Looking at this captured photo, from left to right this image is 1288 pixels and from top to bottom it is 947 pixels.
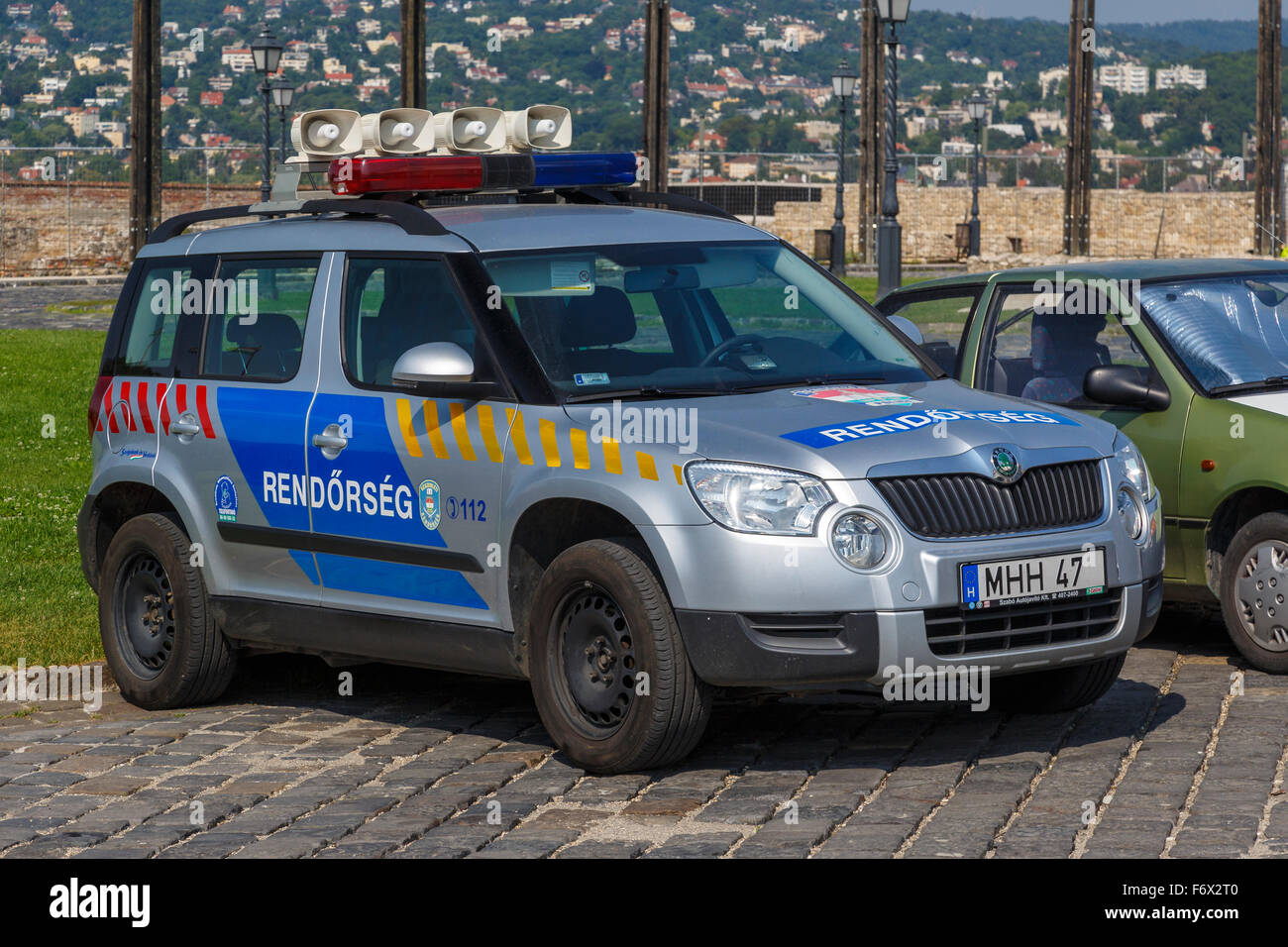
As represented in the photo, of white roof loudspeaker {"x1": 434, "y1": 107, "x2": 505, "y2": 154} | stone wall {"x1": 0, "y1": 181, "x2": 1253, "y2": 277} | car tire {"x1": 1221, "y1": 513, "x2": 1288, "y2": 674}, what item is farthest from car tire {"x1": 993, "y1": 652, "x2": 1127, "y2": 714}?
stone wall {"x1": 0, "y1": 181, "x2": 1253, "y2": 277}

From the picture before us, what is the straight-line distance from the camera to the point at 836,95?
55.1 metres

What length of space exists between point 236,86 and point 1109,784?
89308 mm

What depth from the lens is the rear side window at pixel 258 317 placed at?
7.92 metres

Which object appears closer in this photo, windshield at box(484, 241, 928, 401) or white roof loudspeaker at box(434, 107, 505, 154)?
windshield at box(484, 241, 928, 401)

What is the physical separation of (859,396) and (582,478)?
3.53 ft

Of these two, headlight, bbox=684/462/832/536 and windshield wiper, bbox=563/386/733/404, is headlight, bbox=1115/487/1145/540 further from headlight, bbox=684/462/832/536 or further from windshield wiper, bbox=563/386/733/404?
windshield wiper, bbox=563/386/733/404

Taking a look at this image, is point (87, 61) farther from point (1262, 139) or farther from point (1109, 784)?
point (1109, 784)

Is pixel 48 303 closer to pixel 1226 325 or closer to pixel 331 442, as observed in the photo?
pixel 1226 325

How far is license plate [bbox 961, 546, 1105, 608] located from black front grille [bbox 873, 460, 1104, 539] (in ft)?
0.38

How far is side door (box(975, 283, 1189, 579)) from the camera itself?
8828mm

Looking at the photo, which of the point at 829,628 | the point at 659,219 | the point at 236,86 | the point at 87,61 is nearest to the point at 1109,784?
the point at 829,628

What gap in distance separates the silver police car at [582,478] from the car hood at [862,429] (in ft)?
0.05

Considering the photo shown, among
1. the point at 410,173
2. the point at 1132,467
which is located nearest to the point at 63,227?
the point at 410,173

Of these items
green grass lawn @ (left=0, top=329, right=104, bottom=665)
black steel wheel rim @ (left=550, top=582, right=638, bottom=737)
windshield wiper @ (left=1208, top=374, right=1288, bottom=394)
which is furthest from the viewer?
green grass lawn @ (left=0, top=329, right=104, bottom=665)
